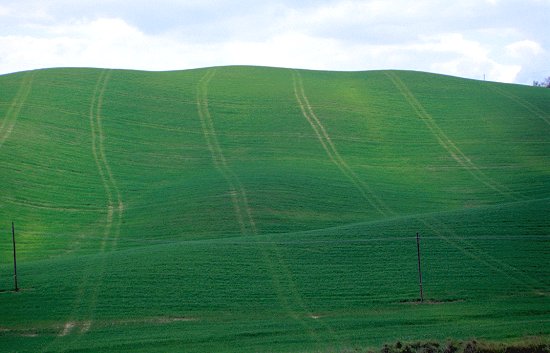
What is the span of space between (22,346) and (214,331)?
16.3 ft

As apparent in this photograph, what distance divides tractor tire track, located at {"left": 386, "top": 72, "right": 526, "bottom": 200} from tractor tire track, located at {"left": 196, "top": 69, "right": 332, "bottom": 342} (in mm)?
14624

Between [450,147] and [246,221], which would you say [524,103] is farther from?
[246,221]

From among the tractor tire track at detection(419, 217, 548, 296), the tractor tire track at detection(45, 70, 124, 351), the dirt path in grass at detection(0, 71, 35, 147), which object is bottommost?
the tractor tire track at detection(419, 217, 548, 296)

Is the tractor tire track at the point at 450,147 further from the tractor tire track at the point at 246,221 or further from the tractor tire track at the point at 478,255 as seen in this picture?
the tractor tire track at the point at 246,221

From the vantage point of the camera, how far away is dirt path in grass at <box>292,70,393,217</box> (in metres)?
43.1

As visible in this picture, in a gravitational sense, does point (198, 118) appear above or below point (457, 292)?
above

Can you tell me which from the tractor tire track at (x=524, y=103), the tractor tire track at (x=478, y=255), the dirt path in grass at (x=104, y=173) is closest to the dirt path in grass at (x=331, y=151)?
the tractor tire track at (x=478, y=255)

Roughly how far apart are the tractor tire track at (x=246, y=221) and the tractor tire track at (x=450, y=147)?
14.6 m

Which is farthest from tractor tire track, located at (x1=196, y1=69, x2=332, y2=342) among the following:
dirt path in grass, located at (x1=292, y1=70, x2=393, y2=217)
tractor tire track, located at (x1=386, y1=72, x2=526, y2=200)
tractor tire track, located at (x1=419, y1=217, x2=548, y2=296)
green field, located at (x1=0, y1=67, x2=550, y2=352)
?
tractor tire track, located at (x1=386, y1=72, x2=526, y2=200)

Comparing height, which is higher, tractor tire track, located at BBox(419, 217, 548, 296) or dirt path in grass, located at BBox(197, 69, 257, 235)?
dirt path in grass, located at BBox(197, 69, 257, 235)

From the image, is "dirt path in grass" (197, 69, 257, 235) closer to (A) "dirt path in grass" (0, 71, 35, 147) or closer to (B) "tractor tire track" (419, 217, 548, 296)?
(B) "tractor tire track" (419, 217, 548, 296)

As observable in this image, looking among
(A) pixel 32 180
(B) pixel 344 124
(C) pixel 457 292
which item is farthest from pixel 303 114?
(C) pixel 457 292

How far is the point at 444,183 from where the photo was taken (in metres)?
48.0

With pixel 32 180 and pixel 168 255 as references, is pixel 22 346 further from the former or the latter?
pixel 32 180
